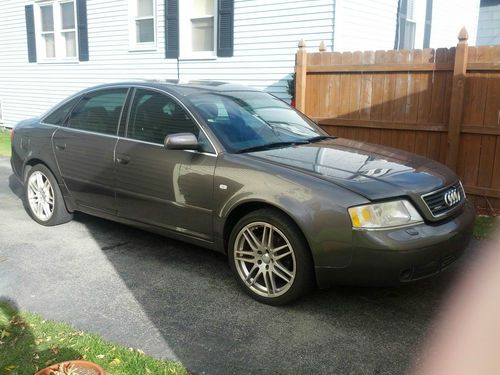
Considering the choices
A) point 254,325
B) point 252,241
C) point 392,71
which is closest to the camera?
point 254,325

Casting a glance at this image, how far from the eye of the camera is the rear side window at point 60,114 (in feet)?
18.3

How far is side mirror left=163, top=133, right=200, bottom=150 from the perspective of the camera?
4121 millimetres

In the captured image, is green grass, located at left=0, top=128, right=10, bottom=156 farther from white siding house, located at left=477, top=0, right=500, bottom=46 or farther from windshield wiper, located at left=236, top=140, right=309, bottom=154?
white siding house, located at left=477, top=0, right=500, bottom=46

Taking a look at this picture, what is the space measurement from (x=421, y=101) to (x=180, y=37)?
6.00 m

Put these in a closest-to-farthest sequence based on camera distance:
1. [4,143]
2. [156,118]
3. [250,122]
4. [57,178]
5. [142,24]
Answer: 1. [250,122]
2. [156,118]
3. [57,178]
4. [142,24]
5. [4,143]

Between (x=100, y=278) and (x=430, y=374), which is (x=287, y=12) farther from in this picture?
(x=430, y=374)

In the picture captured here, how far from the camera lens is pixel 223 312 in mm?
3768

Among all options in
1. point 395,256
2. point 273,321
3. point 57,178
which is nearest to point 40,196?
point 57,178

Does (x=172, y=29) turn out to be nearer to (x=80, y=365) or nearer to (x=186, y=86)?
(x=186, y=86)

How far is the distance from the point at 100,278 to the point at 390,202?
251cm

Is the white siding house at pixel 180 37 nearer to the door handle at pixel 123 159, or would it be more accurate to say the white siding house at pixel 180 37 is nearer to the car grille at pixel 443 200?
the door handle at pixel 123 159

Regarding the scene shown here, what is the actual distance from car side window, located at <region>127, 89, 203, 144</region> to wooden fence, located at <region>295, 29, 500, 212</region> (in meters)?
3.59

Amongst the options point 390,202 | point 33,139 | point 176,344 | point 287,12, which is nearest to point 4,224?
point 33,139

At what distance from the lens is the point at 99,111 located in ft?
17.1
